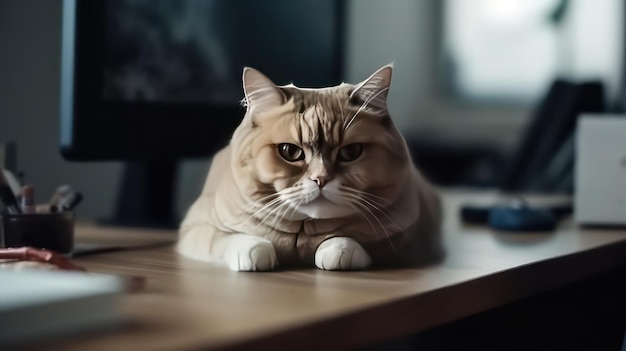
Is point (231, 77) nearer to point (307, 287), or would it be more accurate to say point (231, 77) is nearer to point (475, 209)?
point (475, 209)

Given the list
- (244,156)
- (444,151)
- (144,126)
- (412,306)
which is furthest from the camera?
(444,151)

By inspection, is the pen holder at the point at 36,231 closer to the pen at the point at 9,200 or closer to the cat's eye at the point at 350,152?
the pen at the point at 9,200

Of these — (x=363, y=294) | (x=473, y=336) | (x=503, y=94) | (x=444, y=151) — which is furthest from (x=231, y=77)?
(x=503, y=94)

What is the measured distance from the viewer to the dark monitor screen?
104cm

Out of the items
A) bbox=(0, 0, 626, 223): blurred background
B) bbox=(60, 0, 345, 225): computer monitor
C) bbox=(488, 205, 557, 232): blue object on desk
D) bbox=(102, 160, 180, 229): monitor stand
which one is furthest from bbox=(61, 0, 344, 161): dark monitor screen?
bbox=(0, 0, 626, 223): blurred background

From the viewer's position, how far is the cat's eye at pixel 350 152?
32.1 inches

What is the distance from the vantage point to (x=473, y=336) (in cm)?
137

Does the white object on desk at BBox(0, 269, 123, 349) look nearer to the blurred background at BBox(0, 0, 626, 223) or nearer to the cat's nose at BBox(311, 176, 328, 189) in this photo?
the cat's nose at BBox(311, 176, 328, 189)

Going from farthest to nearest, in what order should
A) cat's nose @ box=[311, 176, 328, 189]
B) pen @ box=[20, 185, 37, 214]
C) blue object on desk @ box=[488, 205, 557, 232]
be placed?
blue object on desk @ box=[488, 205, 557, 232], pen @ box=[20, 185, 37, 214], cat's nose @ box=[311, 176, 328, 189]

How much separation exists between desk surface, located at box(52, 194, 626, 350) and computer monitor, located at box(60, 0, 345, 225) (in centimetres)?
16

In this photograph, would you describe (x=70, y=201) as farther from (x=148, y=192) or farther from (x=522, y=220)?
(x=522, y=220)

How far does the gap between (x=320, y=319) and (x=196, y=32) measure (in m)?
0.76

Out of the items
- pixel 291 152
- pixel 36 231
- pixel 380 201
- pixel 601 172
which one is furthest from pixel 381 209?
pixel 601 172

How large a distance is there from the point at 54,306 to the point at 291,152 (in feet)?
1.18
